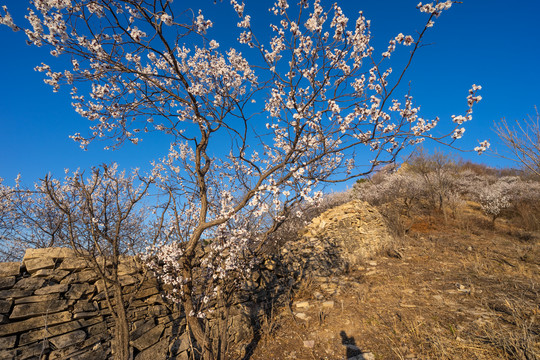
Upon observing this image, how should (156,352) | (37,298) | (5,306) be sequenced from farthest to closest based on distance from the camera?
1. (156,352)
2. (37,298)
3. (5,306)

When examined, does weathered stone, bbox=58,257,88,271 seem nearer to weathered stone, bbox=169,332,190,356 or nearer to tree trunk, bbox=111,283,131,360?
tree trunk, bbox=111,283,131,360

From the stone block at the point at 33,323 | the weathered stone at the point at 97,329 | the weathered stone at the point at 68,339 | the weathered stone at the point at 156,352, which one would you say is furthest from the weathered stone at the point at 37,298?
the weathered stone at the point at 156,352

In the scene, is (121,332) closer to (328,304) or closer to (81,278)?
(81,278)

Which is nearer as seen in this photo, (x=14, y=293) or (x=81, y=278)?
(x=14, y=293)

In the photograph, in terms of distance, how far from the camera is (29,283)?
373 cm

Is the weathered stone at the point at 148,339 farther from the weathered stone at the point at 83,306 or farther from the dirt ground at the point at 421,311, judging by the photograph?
the dirt ground at the point at 421,311

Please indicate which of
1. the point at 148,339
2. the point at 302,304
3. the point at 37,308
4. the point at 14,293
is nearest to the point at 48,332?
the point at 37,308

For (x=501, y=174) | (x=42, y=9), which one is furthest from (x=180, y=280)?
(x=501, y=174)

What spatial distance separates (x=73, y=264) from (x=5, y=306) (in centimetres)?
87

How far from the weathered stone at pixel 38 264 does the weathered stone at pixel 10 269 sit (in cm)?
10

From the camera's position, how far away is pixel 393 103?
400 centimetres

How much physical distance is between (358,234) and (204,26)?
8561mm

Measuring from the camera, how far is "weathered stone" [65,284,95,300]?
12.9 feet

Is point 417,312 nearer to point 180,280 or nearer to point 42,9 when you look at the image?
point 180,280
